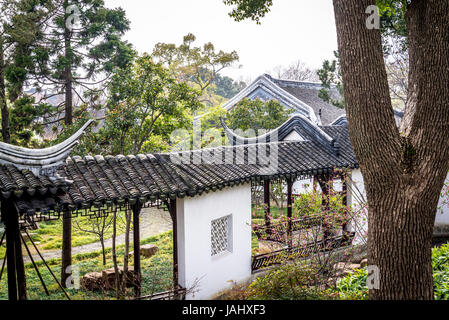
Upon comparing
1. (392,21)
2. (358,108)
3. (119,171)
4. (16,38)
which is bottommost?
(119,171)

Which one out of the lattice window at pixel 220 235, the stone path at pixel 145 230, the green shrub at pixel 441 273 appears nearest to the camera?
the green shrub at pixel 441 273

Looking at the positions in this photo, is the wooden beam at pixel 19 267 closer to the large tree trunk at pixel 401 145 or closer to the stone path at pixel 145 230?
the large tree trunk at pixel 401 145

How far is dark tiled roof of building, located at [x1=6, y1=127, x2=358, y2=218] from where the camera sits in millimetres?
5074

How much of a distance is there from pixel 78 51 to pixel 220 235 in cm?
575

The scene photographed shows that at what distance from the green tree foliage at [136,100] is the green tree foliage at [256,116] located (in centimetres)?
536

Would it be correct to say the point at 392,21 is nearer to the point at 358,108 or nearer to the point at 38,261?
the point at 358,108

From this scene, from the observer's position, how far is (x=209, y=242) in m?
7.21

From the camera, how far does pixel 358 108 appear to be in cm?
367

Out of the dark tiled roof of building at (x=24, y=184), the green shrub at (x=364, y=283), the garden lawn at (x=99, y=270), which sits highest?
the dark tiled roof of building at (x=24, y=184)

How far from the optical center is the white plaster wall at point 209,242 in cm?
677

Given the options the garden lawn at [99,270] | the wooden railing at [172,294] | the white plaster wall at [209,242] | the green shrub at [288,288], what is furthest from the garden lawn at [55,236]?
the green shrub at [288,288]
